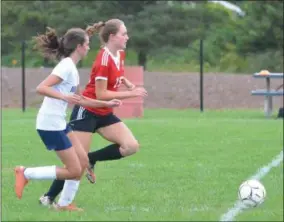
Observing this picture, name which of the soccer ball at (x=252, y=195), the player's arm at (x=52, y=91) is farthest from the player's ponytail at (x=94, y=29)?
the soccer ball at (x=252, y=195)

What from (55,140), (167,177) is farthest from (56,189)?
(167,177)

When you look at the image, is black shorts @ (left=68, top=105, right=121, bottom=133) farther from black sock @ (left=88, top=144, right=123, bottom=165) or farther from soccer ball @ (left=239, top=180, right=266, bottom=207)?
soccer ball @ (left=239, top=180, right=266, bottom=207)

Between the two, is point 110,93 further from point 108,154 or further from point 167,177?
point 167,177

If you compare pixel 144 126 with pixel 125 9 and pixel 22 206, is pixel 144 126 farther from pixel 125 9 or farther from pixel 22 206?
pixel 125 9

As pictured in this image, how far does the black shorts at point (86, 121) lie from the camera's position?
9.30m

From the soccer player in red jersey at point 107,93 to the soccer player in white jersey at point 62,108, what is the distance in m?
0.42

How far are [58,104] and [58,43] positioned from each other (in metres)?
0.60

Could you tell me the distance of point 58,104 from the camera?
8242 millimetres

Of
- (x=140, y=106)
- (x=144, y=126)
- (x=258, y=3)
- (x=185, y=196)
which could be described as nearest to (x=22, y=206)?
(x=185, y=196)

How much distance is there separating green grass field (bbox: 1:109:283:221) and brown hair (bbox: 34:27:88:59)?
147cm

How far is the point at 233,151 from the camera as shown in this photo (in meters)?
14.2

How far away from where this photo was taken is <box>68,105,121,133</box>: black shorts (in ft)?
30.5

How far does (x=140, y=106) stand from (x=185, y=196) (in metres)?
15.0

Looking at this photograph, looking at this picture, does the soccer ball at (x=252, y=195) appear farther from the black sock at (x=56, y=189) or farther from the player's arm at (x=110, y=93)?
the black sock at (x=56, y=189)
